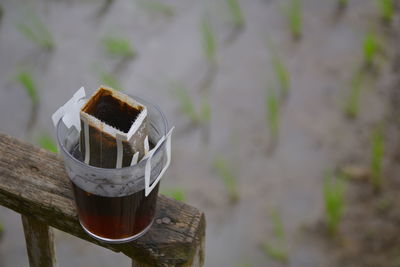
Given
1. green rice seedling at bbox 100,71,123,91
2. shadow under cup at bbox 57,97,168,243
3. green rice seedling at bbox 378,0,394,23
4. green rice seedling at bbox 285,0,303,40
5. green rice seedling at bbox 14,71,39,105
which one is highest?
green rice seedling at bbox 378,0,394,23

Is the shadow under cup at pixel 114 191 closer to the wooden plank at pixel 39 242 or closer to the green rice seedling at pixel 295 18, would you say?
the wooden plank at pixel 39 242

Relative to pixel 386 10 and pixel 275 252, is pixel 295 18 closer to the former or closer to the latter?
pixel 386 10

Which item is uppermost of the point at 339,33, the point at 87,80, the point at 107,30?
the point at 339,33

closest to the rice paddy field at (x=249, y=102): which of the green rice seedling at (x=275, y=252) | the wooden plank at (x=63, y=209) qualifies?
the green rice seedling at (x=275, y=252)

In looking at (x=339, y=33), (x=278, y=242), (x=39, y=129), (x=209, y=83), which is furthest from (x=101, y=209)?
(x=339, y=33)

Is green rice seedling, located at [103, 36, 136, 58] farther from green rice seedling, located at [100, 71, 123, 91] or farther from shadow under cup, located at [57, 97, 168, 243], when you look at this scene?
shadow under cup, located at [57, 97, 168, 243]

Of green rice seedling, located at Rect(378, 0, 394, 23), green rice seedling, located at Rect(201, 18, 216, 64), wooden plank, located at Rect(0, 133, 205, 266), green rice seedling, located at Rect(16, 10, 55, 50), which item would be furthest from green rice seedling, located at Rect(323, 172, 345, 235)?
wooden plank, located at Rect(0, 133, 205, 266)

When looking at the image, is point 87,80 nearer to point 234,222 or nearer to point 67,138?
point 234,222
